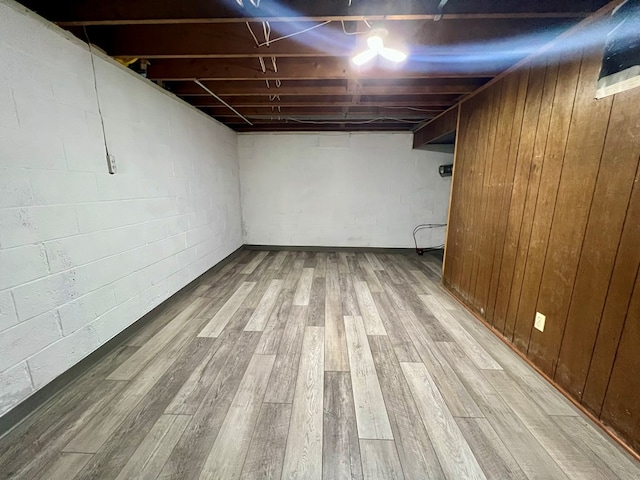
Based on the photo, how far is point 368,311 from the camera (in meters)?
2.58

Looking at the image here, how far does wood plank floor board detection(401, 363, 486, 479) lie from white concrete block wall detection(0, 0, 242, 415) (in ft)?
7.14

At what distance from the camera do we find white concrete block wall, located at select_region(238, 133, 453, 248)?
4539 mm

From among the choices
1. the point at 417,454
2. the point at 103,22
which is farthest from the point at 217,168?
the point at 417,454

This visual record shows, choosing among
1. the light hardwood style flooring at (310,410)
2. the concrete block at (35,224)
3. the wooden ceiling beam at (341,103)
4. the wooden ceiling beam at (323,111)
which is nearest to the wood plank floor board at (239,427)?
the light hardwood style flooring at (310,410)

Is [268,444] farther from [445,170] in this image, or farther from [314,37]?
[445,170]

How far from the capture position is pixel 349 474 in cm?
112

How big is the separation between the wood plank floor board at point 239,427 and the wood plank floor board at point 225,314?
0.62 meters

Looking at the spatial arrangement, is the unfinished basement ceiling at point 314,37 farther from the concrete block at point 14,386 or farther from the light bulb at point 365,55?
the concrete block at point 14,386

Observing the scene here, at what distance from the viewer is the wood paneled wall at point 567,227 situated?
4.05ft

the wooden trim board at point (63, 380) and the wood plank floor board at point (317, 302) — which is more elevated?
the wooden trim board at point (63, 380)

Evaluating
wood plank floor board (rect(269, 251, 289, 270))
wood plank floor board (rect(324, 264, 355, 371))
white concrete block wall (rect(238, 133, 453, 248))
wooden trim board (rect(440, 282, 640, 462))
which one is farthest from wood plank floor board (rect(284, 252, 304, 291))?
wooden trim board (rect(440, 282, 640, 462))

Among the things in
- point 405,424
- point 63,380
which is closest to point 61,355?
point 63,380

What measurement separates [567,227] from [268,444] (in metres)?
2.06

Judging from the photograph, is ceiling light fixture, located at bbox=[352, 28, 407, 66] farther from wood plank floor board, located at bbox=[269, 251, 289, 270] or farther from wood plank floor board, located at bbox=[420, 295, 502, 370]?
wood plank floor board, located at bbox=[269, 251, 289, 270]
